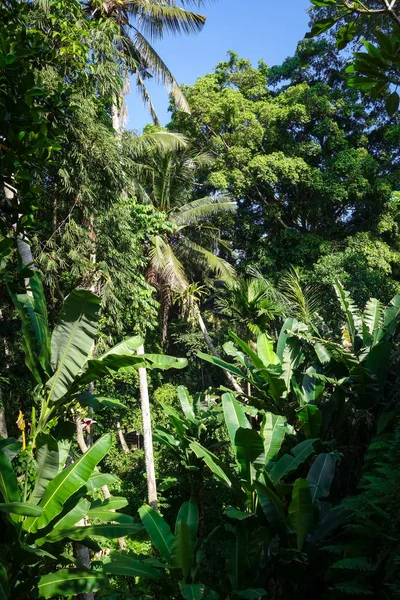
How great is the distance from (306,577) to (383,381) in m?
2.81

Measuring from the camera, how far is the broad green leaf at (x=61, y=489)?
3.71 m

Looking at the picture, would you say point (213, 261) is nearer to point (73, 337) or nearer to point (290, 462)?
point (290, 462)

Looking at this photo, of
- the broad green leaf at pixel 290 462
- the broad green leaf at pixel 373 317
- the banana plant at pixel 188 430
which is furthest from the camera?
the banana plant at pixel 188 430

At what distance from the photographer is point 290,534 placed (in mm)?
4691

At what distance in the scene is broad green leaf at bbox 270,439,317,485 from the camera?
16.9 ft

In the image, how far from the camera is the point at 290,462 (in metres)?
5.27

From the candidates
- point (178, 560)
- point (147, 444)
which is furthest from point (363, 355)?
point (147, 444)

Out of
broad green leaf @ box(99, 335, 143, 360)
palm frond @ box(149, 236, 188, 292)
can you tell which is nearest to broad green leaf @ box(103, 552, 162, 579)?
broad green leaf @ box(99, 335, 143, 360)

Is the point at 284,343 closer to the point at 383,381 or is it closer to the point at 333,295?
the point at 383,381

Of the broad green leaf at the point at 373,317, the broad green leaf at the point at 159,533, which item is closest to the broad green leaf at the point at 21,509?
the broad green leaf at the point at 159,533

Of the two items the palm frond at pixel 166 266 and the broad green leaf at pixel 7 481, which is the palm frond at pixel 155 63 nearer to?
the palm frond at pixel 166 266

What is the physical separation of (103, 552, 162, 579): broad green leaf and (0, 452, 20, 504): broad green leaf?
4.65 ft

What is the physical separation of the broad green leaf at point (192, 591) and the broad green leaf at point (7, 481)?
179 centimetres

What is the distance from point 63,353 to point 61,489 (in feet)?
3.91
